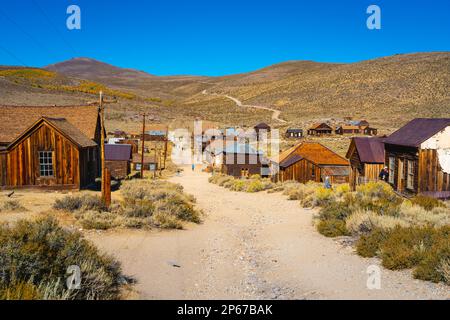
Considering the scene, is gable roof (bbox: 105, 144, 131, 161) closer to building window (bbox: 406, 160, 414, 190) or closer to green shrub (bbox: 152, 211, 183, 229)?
green shrub (bbox: 152, 211, 183, 229)

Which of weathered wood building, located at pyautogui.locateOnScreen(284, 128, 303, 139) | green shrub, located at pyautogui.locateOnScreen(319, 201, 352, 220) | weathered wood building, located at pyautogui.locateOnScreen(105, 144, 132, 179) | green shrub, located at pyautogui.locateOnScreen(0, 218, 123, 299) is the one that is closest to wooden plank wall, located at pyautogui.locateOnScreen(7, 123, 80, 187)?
green shrub, located at pyautogui.locateOnScreen(319, 201, 352, 220)

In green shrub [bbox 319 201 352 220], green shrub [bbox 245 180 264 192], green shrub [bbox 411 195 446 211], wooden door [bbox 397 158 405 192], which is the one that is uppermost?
wooden door [bbox 397 158 405 192]

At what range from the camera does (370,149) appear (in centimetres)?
2316

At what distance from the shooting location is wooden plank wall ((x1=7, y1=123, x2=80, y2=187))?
19.4m

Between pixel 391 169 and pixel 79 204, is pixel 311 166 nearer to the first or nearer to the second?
pixel 391 169

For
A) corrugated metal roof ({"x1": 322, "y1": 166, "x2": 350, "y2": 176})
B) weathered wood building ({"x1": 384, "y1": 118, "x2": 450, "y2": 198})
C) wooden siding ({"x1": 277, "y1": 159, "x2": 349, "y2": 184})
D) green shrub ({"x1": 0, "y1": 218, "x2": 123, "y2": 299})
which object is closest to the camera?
green shrub ({"x1": 0, "y1": 218, "x2": 123, "y2": 299})

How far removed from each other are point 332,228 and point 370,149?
13.3 m

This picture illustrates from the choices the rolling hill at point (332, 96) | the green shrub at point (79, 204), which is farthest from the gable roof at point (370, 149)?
the rolling hill at point (332, 96)

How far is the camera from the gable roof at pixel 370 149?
2267 cm

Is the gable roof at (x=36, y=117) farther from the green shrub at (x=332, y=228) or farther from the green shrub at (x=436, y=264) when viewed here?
the green shrub at (x=436, y=264)

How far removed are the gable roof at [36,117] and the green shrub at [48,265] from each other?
15.1 meters

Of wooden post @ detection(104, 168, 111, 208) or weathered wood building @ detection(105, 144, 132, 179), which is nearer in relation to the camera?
wooden post @ detection(104, 168, 111, 208)
